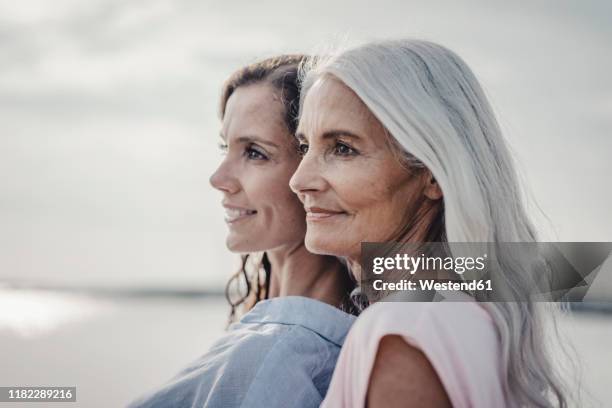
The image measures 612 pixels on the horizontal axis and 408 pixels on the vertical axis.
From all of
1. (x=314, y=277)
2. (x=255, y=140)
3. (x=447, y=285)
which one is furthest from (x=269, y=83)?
(x=447, y=285)

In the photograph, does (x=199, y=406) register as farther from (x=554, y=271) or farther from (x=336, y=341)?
(x=554, y=271)

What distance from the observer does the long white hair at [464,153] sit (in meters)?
2.22

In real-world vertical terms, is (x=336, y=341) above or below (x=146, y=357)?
below

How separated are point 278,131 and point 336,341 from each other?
39.2 inches

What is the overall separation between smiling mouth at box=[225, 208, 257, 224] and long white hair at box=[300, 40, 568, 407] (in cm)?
104

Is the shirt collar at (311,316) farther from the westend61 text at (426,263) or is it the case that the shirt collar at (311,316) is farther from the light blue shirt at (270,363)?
the westend61 text at (426,263)

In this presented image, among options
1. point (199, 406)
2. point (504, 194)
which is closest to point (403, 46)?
point (504, 194)

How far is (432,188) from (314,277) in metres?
1.04

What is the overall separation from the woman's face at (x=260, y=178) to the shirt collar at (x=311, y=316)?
44 cm

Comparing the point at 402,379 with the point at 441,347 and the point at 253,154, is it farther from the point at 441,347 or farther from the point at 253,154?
the point at 253,154

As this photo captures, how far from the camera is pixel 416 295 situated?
2.17m

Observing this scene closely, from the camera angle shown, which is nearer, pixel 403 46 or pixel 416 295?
pixel 416 295

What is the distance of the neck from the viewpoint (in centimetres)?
329

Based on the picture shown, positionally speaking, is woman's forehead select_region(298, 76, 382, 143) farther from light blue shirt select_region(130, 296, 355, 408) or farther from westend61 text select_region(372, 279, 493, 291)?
light blue shirt select_region(130, 296, 355, 408)
